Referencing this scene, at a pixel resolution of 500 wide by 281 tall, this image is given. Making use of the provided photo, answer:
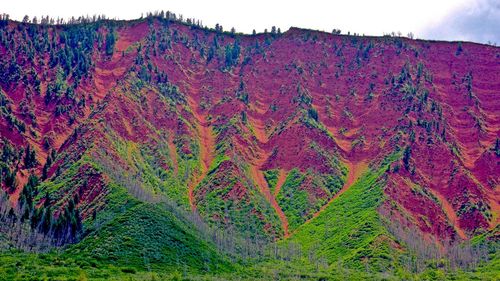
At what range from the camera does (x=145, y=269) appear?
7101 inches

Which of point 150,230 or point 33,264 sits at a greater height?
point 150,230

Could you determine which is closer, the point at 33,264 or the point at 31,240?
the point at 33,264

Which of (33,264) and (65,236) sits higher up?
(65,236)

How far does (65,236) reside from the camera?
652 feet

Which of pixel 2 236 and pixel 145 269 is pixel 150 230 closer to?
pixel 145 269

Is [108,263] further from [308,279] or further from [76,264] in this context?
[308,279]

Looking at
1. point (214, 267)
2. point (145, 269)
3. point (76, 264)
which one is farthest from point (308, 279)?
point (76, 264)

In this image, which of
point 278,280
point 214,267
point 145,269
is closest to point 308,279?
point 278,280

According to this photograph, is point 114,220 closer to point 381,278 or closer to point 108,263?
point 108,263

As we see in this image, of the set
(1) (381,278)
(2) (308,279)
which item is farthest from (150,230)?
(1) (381,278)

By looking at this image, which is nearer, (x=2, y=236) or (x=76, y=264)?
(x=76, y=264)

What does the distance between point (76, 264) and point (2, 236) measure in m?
26.9

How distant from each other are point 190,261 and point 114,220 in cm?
2314

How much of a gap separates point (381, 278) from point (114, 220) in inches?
2691
